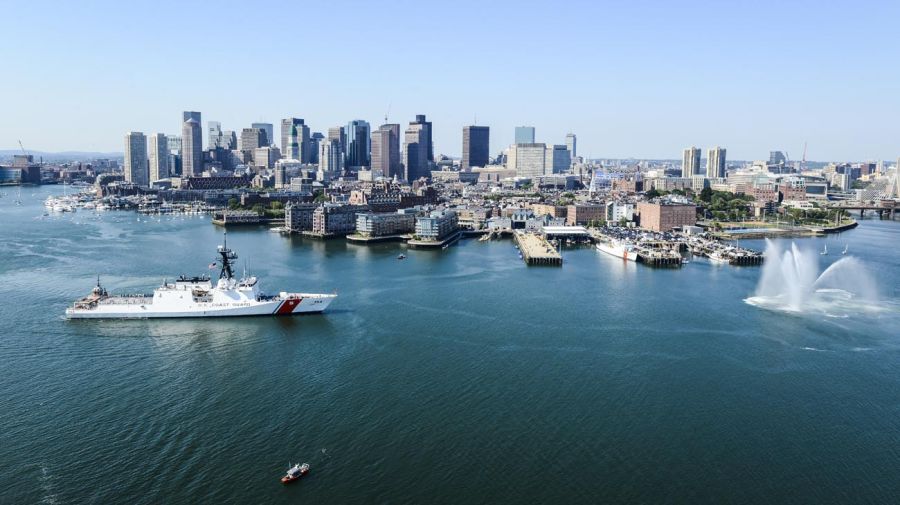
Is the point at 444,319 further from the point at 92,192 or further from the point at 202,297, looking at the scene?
the point at 92,192

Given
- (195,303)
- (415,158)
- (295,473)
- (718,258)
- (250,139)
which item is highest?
(250,139)

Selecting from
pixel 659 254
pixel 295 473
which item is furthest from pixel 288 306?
pixel 659 254

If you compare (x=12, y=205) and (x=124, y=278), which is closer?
(x=124, y=278)

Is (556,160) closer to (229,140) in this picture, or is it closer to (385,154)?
(385,154)

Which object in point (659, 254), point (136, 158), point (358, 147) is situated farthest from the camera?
point (358, 147)

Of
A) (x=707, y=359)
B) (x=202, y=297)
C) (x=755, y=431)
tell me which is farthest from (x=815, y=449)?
(x=202, y=297)

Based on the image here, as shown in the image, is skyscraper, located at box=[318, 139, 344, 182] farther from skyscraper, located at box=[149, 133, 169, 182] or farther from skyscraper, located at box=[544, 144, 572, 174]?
skyscraper, located at box=[544, 144, 572, 174]

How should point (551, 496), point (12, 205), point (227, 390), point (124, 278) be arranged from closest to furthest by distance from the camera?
point (551, 496)
point (227, 390)
point (124, 278)
point (12, 205)
